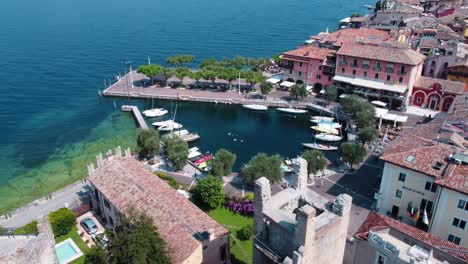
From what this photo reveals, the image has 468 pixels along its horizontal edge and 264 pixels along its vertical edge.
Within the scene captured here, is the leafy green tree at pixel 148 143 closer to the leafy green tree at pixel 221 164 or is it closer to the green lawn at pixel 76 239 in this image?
the leafy green tree at pixel 221 164

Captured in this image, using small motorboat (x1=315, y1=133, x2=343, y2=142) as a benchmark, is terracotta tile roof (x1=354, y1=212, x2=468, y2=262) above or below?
above

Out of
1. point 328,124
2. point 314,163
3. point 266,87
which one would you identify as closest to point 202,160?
point 314,163

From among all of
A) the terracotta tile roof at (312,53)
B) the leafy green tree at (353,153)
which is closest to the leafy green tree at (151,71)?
the terracotta tile roof at (312,53)

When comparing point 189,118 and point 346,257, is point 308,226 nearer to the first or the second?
point 346,257

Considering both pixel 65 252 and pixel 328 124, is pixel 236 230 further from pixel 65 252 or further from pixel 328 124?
pixel 328 124

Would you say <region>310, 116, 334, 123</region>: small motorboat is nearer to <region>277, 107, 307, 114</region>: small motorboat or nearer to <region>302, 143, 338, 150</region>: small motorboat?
<region>277, 107, 307, 114</region>: small motorboat

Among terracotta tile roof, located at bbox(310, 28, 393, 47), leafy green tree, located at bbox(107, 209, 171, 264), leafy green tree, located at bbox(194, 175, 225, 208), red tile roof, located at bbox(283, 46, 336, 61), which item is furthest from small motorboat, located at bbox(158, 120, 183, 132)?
terracotta tile roof, located at bbox(310, 28, 393, 47)
